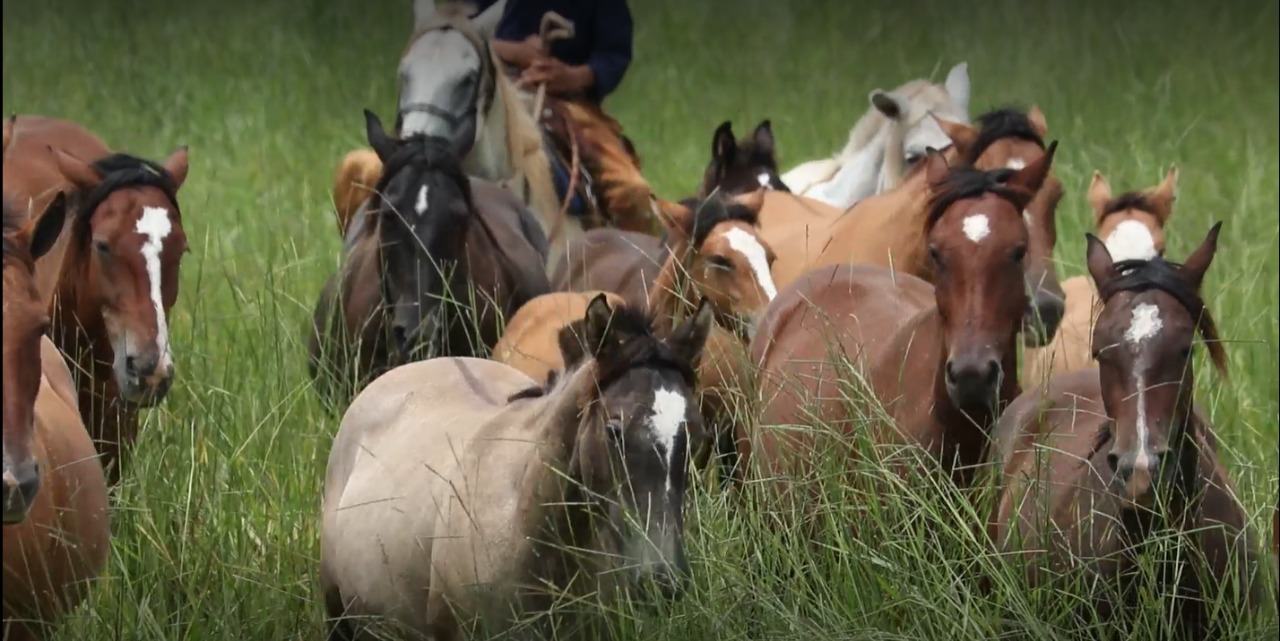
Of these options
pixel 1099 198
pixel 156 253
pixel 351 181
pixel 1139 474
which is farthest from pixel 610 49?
pixel 1139 474

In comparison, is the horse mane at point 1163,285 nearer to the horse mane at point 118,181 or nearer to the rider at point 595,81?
the horse mane at point 118,181

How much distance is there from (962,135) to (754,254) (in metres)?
0.97

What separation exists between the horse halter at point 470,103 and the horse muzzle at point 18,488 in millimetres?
4323

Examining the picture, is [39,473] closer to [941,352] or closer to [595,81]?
[941,352]

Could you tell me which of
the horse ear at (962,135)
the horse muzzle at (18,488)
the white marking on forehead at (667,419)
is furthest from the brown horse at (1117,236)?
the horse muzzle at (18,488)

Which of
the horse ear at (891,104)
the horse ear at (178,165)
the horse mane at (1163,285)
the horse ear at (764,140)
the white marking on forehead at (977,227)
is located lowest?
the horse ear at (764,140)

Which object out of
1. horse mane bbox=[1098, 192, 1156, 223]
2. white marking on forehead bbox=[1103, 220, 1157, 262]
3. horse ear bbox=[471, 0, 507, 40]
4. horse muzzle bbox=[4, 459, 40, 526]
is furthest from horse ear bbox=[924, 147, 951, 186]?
horse ear bbox=[471, 0, 507, 40]

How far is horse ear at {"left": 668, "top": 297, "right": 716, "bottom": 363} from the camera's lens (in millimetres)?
4875

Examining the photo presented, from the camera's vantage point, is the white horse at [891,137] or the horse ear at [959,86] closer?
the white horse at [891,137]

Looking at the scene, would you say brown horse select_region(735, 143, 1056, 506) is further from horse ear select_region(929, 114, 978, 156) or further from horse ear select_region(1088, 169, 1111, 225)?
horse ear select_region(1088, 169, 1111, 225)

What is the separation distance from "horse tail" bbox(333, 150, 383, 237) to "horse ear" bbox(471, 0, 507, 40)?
0.69 meters

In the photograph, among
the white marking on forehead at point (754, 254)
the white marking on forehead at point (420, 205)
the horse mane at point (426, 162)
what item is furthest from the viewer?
the horse mane at point (426, 162)

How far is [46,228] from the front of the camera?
16.1ft

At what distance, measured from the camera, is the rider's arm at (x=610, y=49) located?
32.4ft
